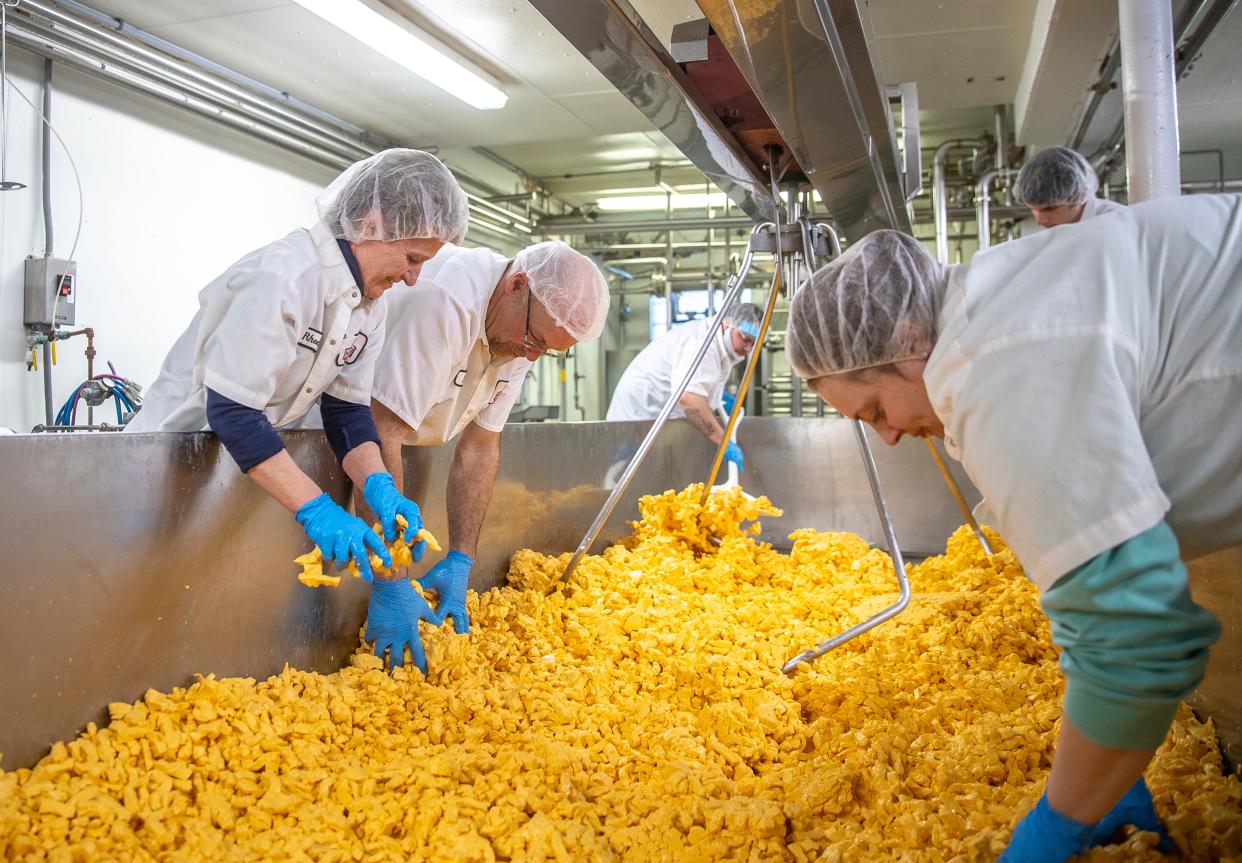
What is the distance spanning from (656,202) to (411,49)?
4599 millimetres

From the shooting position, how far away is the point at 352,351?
1711mm

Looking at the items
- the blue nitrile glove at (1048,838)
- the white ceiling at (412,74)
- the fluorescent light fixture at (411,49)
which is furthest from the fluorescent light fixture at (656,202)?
the blue nitrile glove at (1048,838)

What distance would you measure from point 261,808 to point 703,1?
4.10 feet

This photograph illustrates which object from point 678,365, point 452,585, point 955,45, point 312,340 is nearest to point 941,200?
point 955,45

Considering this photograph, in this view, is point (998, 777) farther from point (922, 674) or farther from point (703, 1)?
point (703, 1)

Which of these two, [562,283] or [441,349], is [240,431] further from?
[562,283]

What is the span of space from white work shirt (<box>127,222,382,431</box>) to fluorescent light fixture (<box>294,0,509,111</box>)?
2.47 metres

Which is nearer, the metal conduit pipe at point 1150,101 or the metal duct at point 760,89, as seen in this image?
the metal duct at point 760,89

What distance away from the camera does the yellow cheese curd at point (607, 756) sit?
3.55 ft

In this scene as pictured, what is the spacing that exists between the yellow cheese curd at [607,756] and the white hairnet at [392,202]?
838 millimetres

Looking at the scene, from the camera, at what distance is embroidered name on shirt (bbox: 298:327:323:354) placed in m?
1.56

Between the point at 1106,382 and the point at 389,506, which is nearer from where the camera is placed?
the point at 1106,382

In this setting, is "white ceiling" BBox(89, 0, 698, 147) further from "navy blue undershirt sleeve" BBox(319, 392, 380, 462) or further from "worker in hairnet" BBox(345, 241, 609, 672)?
"navy blue undershirt sleeve" BBox(319, 392, 380, 462)

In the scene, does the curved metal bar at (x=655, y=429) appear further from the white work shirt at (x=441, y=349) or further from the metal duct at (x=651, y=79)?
the white work shirt at (x=441, y=349)
